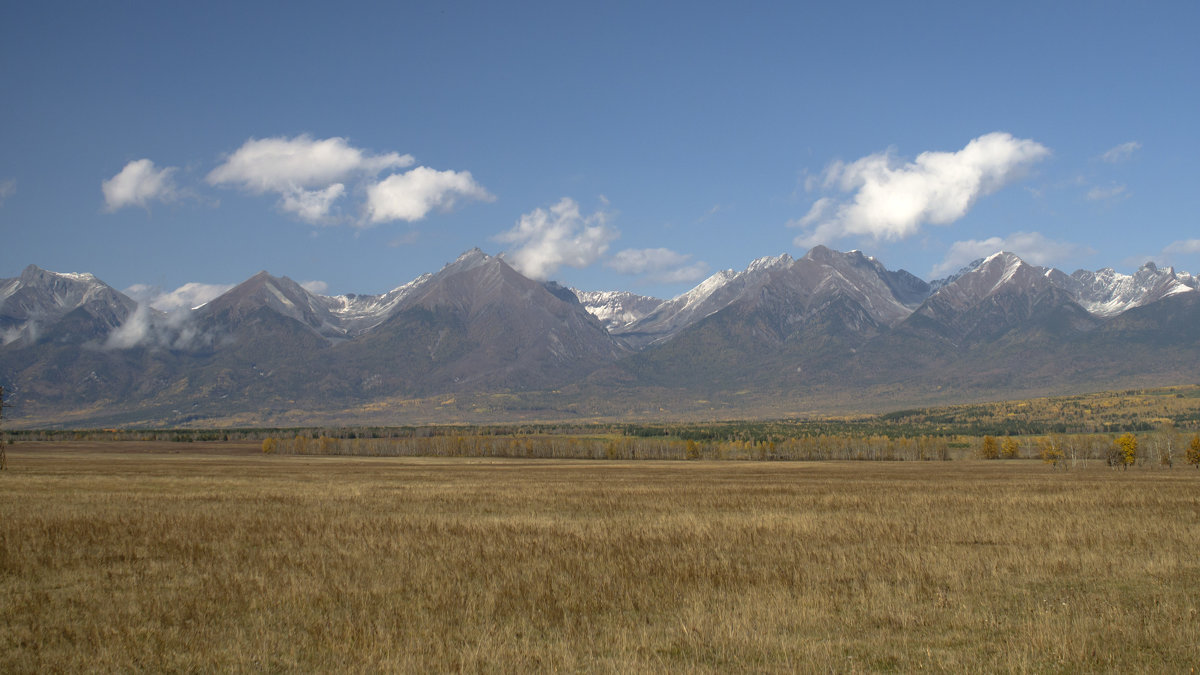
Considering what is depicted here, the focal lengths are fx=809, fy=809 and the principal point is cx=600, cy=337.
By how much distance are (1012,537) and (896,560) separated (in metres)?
8.07

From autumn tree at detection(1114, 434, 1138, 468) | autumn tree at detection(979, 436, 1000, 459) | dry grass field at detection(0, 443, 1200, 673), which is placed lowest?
autumn tree at detection(979, 436, 1000, 459)

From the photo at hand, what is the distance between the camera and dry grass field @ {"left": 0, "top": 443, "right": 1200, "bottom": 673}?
14766 mm

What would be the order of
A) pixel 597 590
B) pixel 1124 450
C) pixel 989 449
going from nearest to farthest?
pixel 597 590 < pixel 1124 450 < pixel 989 449

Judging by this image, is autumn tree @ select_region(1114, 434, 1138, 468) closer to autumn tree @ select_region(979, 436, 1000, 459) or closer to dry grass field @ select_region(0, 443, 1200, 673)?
autumn tree @ select_region(979, 436, 1000, 459)

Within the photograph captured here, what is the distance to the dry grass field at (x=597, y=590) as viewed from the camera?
581 inches

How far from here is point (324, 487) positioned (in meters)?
61.1

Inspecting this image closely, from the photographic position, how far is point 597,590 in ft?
66.9

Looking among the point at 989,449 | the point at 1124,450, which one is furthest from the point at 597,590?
the point at 989,449

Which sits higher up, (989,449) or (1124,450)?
(1124,450)

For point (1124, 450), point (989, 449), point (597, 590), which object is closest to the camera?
point (597, 590)

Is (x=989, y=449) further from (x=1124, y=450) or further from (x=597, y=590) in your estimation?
(x=597, y=590)

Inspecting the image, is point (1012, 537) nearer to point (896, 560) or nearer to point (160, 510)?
point (896, 560)

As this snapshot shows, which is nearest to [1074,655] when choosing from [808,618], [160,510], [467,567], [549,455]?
[808,618]

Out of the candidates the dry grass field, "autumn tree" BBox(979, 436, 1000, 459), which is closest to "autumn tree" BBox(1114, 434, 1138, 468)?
"autumn tree" BBox(979, 436, 1000, 459)
